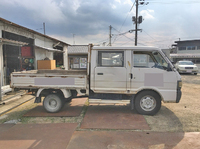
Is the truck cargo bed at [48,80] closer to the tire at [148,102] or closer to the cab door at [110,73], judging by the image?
the cab door at [110,73]

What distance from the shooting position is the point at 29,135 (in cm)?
378

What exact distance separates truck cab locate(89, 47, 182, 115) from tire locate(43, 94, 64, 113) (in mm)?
1250

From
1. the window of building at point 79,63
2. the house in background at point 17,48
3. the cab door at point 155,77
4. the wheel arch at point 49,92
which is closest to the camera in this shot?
the cab door at point 155,77

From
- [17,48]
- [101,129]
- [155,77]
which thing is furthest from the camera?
[17,48]

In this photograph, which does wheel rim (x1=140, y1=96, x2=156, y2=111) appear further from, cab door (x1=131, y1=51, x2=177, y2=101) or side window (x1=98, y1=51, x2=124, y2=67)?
side window (x1=98, y1=51, x2=124, y2=67)

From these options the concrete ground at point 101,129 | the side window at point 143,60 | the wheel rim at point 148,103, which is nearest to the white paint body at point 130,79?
the side window at point 143,60

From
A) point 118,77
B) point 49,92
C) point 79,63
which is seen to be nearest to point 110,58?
point 118,77

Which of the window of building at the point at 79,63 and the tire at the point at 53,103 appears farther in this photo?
the window of building at the point at 79,63

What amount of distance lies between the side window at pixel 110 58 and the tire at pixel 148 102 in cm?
123

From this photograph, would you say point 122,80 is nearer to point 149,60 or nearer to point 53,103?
point 149,60

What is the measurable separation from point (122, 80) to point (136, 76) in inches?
17.6

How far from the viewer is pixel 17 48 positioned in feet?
28.7

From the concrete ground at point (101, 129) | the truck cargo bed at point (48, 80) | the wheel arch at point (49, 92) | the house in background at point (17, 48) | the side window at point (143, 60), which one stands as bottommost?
the concrete ground at point (101, 129)

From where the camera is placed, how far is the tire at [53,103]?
5.22 meters
